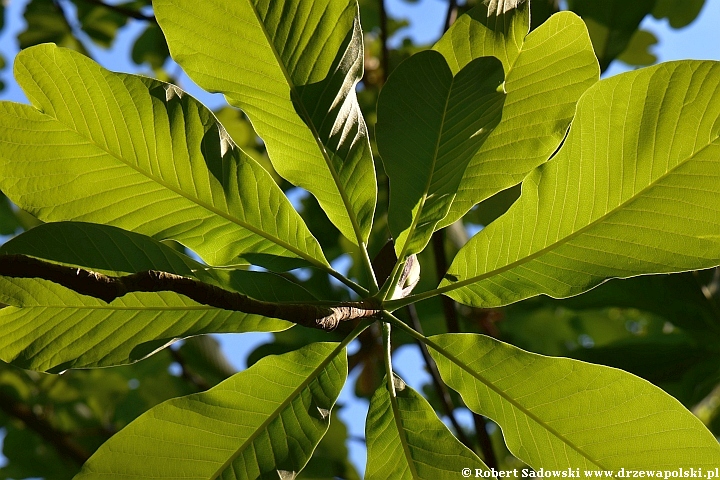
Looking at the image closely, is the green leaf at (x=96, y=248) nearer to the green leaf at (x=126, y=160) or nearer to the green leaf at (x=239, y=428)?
the green leaf at (x=126, y=160)

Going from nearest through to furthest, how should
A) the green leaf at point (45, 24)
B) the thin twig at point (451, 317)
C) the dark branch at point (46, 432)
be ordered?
1. the thin twig at point (451, 317)
2. the dark branch at point (46, 432)
3. the green leaf at point (45, 24)

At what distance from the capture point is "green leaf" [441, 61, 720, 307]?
0.93 m

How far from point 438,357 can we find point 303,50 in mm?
503

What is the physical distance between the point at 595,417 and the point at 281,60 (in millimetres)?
674

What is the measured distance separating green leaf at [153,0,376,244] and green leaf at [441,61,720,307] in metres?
0.30

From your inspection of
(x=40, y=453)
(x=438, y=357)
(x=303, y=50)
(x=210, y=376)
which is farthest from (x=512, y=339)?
(x=40, y=453)

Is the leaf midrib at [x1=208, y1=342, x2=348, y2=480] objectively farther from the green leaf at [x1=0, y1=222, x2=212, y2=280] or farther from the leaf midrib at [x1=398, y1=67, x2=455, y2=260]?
the green leaf at [x1=0, y1=222, x2=212, y2=280]

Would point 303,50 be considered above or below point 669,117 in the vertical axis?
above

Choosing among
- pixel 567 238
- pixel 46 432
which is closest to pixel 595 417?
pixel 567 238

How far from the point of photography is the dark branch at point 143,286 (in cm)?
61

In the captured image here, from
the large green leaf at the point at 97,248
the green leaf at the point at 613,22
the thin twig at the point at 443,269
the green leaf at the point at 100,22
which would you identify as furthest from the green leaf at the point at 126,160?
the green leaf at the point at 100,22

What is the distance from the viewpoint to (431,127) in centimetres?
99

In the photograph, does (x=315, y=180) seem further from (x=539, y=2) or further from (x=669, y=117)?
(x=539, y=2)

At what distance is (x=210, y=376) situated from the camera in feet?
7.85
